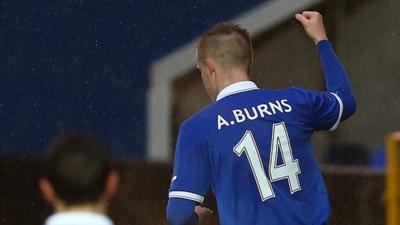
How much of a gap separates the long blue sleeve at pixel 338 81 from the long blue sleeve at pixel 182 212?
62cm

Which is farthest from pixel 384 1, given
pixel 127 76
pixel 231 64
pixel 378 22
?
pixel 231 64

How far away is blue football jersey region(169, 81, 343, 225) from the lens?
5.18m

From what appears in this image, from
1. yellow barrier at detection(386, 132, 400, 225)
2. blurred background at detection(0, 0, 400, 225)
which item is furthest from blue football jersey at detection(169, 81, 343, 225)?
blurred background at detection(0, 0, 400, 225)

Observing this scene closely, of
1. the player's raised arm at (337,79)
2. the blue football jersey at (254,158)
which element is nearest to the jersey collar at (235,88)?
the blue football jersey at (254,158)

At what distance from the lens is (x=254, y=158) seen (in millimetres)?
5176

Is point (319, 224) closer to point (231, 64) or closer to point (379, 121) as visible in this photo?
point (231, 64)

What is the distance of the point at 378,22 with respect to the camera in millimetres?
7469

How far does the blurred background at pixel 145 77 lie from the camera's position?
732 centimetres

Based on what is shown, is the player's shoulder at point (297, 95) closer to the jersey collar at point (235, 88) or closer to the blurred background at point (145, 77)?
the jersey collar at point (235, 88)

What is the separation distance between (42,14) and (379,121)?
1.67 m

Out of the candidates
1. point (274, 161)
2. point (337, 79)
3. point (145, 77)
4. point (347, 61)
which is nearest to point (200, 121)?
point (274, 161)

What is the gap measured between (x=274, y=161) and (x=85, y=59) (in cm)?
230

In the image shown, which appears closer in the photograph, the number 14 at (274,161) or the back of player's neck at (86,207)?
the back of player's neck at (86,207)

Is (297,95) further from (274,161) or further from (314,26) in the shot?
(314,26)
